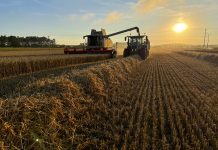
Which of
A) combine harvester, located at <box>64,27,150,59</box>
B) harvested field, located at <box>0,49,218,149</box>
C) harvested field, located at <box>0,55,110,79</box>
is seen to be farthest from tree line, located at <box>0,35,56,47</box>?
harvested field, located at <box>0,49,218,149</box>

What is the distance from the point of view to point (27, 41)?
124438 mm

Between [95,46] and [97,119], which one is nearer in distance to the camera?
[97,119]

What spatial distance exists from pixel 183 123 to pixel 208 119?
860 millimetres

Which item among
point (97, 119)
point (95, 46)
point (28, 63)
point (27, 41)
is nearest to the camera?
point (97, 119)

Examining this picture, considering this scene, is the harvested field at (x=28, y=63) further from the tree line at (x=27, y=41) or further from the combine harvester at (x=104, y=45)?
the tree line at (x=27, y=41)

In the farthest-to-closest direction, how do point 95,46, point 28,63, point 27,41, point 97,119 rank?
point 27,41 → point 95,46 → point 28,63 → point 97,119

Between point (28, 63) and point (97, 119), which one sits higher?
point (28, 63)

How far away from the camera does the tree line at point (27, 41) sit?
Answer: 334 feet

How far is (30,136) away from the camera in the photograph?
617 cm

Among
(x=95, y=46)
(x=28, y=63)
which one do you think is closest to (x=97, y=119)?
(x=28, y=63)

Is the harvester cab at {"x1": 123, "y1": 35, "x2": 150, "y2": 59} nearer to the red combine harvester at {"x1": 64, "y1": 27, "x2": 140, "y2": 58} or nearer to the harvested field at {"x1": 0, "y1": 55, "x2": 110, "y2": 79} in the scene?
the red combine harvester at {"x1": 64, "y1": 27, "x2": 140, "y2": 58}

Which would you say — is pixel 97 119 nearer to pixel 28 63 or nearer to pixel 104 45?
pixel 28 63

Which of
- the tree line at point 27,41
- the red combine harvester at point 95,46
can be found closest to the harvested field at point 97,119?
the red combine harvester at point 95,46

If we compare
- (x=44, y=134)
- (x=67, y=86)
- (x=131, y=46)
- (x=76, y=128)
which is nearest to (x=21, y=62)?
(x=67, y=86)
